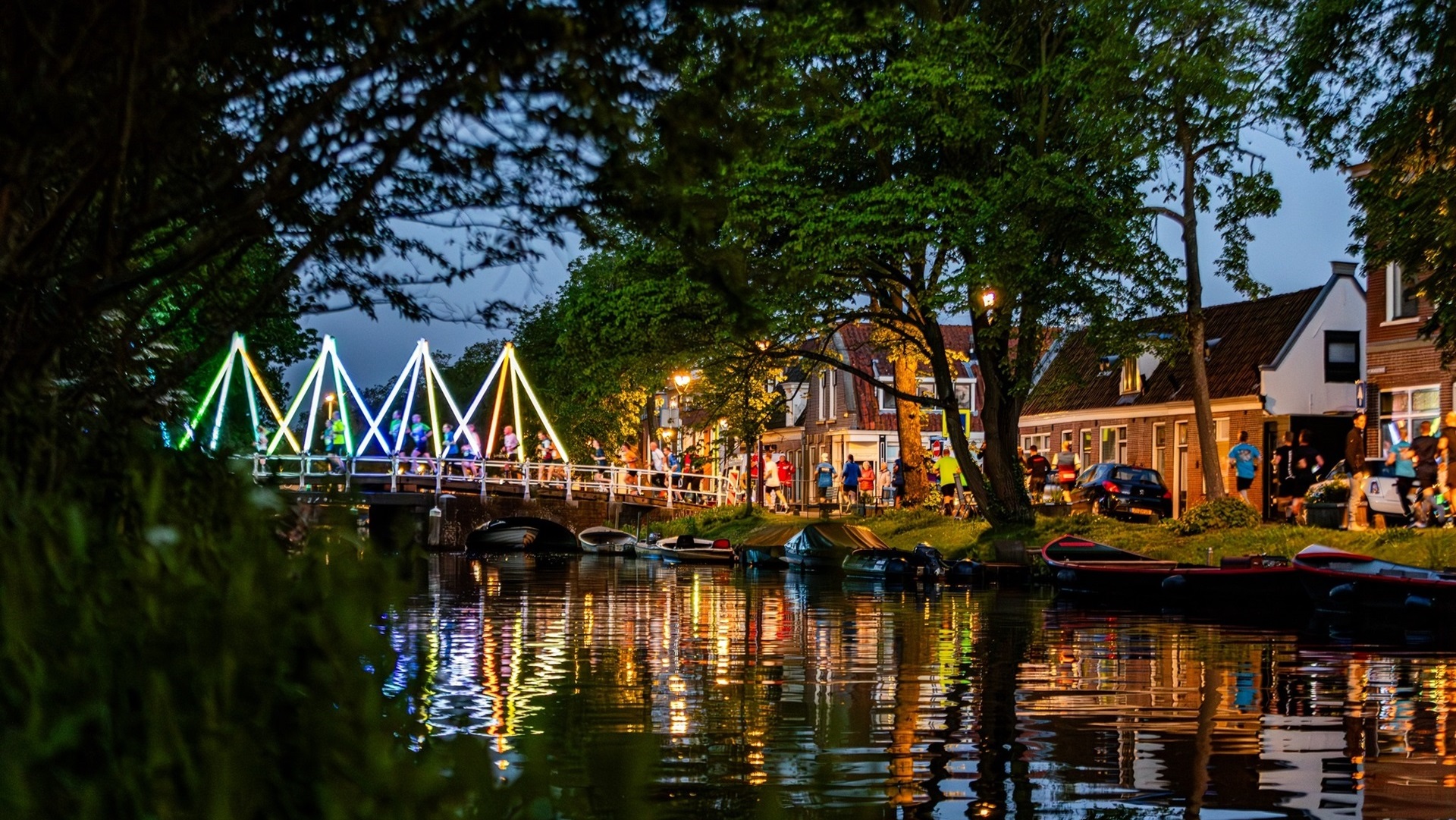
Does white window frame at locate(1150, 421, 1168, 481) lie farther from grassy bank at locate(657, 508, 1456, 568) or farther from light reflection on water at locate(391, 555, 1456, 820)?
light reflection on water at locate(391, 555, 1456, 820)

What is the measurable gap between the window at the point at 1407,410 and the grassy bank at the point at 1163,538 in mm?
7305

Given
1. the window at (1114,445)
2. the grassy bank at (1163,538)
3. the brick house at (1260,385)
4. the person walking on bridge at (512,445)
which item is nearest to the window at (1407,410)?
the grassy bank at (1163,538)

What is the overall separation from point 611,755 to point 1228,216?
3145 cm

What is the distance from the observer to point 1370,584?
79.0 feet

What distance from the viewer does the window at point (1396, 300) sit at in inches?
1516

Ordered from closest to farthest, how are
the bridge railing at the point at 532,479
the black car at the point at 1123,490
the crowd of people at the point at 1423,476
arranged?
the crowd of people at the point at 1423,476
the black car at the point at 1123,490
the bridge railing at the point at 532,479

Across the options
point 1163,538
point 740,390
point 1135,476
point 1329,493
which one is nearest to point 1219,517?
point 1163,538

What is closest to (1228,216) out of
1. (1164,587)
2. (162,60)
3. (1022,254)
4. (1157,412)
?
(1022,254)

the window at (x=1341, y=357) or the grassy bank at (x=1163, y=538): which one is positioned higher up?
the window at (x=1341, y=357)

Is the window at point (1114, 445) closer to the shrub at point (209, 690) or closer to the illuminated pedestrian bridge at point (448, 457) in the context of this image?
the illuminated pedestrian bridge at point (448, 457)

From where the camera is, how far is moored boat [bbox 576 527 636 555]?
54375mm

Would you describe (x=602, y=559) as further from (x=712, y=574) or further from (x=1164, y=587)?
(x=1164, y=587)

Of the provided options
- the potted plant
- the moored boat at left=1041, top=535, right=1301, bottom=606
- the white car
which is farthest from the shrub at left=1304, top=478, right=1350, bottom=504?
the moored boat at left=1041, top=535, right=1301, bottom=606

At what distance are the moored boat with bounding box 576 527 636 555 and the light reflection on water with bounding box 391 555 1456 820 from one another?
28.1 m
